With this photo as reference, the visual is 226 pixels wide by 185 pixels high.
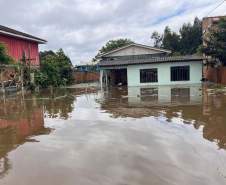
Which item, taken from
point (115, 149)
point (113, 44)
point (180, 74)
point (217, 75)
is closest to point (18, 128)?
point (115, 149)

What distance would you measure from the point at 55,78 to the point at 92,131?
24164 millimetres

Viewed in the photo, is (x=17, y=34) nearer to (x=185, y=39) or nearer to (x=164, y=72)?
(x=164, y=72)

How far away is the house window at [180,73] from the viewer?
35.1 meters

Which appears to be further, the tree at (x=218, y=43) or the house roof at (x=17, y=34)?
the tree at (x=218, y=43)

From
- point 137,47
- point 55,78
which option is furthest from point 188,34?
point 55,78

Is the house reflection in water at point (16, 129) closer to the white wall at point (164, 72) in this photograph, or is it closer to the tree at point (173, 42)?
the white wall at point (164, 72)

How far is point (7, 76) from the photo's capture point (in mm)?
A: 26078

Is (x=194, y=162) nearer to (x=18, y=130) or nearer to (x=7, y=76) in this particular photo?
(x=18, y=130)

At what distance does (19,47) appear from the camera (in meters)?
30.0

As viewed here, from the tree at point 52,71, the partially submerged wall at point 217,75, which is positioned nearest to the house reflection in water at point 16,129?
the tree at point 52,71

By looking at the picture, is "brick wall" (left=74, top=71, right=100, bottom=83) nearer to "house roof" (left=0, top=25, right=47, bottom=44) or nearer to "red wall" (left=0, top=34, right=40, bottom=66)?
"house roof" (left=0, top=25, right=47, bottom=44)

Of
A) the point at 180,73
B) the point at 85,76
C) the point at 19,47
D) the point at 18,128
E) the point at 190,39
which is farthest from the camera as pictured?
the point at 190,39

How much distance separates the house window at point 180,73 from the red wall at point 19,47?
1390 centimetres

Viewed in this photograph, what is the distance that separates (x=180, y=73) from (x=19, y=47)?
16.1 metres
